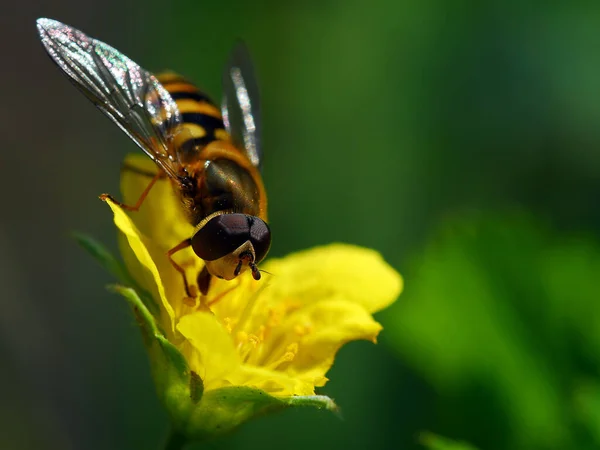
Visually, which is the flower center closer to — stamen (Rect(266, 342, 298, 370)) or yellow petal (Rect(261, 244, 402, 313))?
stamen (Rect(266, 342, 298, 370))

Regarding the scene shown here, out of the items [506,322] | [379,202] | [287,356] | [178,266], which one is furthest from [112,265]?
[379,202]

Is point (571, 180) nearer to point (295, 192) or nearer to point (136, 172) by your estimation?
point (295, 192)

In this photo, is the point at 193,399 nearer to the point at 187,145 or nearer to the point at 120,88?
the point at 187,145

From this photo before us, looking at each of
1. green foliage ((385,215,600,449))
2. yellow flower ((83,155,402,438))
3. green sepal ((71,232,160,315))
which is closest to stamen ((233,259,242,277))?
yellow flower ((83,155,402,438))

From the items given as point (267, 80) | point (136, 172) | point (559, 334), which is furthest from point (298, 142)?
point (136, 172)

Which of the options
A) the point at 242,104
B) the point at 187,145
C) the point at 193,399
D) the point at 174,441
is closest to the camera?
the point at 193,399

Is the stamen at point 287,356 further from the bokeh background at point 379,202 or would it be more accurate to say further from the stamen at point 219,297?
the bokeh background at point 379,202
